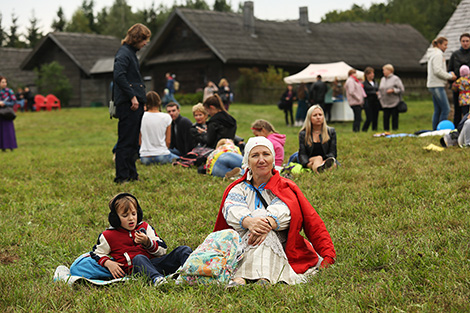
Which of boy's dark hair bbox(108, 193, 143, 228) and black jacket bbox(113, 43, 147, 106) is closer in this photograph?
boy's dark hair bbox(108, 193, 143, 228)

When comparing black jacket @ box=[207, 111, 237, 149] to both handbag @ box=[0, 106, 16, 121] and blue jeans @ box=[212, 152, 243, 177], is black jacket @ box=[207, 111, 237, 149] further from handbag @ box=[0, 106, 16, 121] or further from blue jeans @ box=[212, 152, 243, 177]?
handbag @ box=[0, 106, 16, 121]

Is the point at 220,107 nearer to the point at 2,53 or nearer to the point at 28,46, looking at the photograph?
the point at 2,53

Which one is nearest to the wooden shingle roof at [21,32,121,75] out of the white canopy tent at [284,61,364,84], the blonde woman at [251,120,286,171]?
the white canopy tent at [284,61,364,84]

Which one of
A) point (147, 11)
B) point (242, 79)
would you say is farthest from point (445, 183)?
point (147, 11)

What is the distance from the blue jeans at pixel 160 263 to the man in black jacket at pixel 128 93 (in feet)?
13.6

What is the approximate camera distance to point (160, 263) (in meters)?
4.65

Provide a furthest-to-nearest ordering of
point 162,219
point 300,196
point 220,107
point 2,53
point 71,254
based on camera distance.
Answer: point 2,53 → point 220,107 → point 162,219 → point 71,254 → point 300,196

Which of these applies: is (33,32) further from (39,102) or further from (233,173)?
(233,173)

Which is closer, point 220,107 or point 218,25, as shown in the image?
point 220,107

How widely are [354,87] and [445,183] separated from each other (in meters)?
9.61

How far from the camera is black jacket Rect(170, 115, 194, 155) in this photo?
1119 cm

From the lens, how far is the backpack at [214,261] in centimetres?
408

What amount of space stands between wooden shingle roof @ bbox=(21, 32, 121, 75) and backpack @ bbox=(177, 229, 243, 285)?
131 ft

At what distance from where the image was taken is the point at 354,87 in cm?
1631
